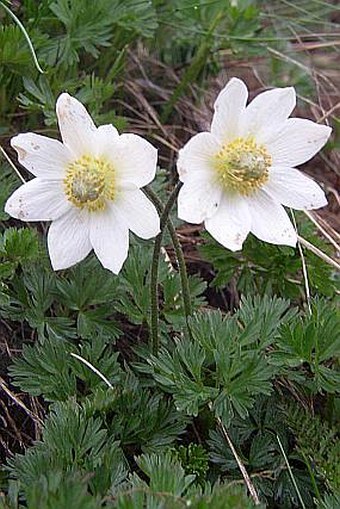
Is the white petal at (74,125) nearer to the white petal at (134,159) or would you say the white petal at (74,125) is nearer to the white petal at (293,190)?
the white petal at (134,159)

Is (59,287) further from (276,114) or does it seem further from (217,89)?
(217,89)

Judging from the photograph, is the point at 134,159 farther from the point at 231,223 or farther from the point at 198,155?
the point at 231,223

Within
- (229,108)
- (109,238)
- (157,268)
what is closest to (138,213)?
(109,238)

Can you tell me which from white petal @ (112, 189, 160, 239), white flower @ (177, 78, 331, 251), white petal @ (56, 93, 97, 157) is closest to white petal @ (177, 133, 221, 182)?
white flower @ (177, 78, 331, 251)

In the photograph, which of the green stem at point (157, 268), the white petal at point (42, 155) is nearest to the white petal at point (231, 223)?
the green stem at point (157, 268)

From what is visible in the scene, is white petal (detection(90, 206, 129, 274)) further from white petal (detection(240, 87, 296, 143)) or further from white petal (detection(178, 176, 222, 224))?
white petal (detection(240, 87, 296, 143))

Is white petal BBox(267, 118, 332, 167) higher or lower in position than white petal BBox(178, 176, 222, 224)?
higher
